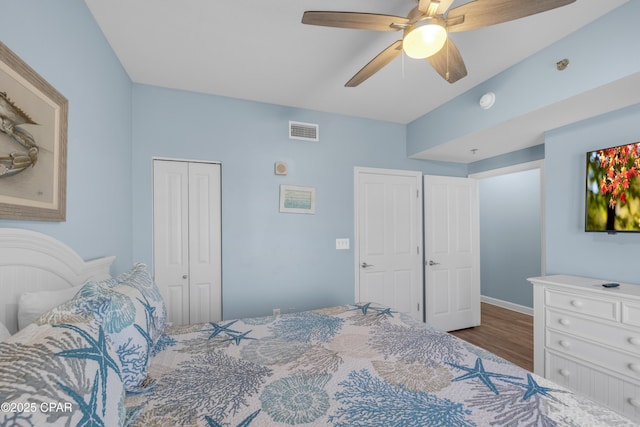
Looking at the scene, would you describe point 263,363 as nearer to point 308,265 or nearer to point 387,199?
point 308,265

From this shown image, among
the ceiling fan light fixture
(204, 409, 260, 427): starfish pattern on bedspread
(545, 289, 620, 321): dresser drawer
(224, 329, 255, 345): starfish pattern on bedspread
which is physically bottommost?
(224, 329, 255, 345): starfish pattern on bedspread

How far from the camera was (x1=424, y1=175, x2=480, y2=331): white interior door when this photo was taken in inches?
140

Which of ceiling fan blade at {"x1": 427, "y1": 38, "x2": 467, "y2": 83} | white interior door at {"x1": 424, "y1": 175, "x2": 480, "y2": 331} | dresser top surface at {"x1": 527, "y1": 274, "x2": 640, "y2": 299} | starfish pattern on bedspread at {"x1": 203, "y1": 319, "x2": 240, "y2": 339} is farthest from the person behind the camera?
white interior door at {"x1": 424, "y1": 175, "x2": 480, "y2": 331}

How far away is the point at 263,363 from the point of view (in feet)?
4.28

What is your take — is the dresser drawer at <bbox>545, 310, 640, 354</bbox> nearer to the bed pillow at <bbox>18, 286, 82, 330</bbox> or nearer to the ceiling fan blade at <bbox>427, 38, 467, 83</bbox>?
the ceiling fan blade at <bbox>427, 38, 467, 83</bbox>

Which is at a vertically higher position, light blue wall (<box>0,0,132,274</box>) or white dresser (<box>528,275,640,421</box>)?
light blue wall (<box>0,0,132,274</box>)

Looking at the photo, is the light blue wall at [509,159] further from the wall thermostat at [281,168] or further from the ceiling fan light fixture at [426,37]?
the wall thermostat at [281,168]

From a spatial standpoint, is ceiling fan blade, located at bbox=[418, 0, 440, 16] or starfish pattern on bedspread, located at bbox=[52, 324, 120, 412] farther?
ceiling fan blade, located at bbox=[418, 0, 440, 16]

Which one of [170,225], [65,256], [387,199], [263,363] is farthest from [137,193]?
[387,199]

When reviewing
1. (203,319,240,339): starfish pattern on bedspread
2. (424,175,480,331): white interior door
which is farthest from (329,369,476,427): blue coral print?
(424,175,480,331): white interior door

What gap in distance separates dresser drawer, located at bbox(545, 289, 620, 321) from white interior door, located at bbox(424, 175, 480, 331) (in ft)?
4.79

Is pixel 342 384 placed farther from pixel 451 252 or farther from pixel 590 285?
pixel 451 252

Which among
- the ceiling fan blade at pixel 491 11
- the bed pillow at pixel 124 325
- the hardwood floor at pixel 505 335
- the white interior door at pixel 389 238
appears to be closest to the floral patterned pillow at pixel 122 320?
the bed pillow at pixel 124 325

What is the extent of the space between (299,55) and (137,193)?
184 centimetres
